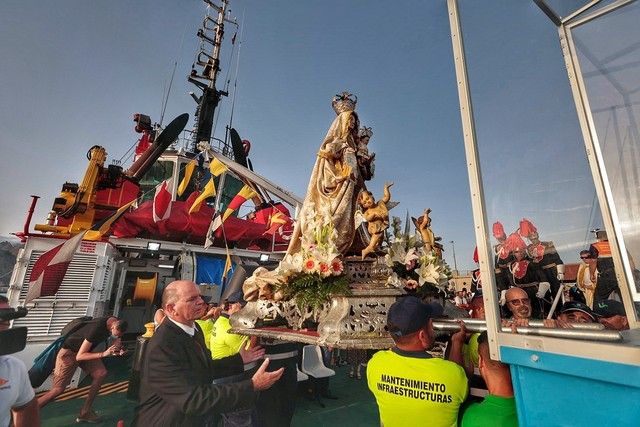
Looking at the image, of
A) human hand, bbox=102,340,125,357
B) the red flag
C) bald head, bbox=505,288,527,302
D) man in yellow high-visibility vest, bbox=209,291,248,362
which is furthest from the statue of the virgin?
the red flag

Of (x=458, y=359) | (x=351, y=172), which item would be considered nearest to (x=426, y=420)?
(x=458, y=359)

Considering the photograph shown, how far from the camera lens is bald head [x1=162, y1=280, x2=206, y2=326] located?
338cm

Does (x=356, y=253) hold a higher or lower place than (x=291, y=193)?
lower

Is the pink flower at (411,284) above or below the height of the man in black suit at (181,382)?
above

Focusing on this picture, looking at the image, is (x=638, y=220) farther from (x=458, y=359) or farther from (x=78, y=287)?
(x=78, y=287)

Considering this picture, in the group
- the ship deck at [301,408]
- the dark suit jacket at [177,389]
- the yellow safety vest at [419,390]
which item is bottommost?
the ship deck at [301,408]

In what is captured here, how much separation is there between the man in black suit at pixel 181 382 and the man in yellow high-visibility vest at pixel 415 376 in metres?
1.59

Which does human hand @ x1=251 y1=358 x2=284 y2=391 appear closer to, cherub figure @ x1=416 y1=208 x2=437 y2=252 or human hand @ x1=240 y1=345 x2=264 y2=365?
human hand @ x1=240 y1=345 x2=264 y2=365

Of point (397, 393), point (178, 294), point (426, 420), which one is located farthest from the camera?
point (178, 294)

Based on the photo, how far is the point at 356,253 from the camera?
367 centimetres

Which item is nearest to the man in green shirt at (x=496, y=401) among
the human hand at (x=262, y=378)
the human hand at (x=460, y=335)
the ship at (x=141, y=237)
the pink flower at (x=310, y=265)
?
the human hand at (x=460, y=335)

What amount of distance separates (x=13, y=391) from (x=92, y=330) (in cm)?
281

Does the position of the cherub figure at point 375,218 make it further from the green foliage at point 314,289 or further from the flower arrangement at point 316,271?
the green foliage at point 314,289

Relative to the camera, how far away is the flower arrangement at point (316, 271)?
276cm
